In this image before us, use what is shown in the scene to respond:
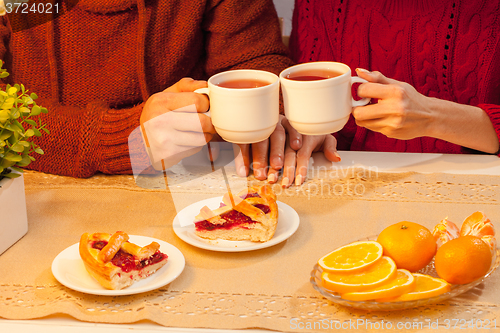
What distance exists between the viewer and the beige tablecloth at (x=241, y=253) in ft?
2.11

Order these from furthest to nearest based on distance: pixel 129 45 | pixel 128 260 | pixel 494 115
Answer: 1. pixel 129 45
2. pixel 494 115
3. pixel 128 260

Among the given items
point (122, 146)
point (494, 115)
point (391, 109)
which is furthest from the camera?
point (494, 115)

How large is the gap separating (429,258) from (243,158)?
566 mm

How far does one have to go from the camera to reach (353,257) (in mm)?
701

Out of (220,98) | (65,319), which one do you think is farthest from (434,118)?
(65,319)

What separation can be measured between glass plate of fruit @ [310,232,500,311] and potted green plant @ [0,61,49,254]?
550mm

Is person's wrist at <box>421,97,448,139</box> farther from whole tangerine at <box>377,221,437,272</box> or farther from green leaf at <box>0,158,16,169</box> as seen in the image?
green leaf at <box>0,158,16,169</box>

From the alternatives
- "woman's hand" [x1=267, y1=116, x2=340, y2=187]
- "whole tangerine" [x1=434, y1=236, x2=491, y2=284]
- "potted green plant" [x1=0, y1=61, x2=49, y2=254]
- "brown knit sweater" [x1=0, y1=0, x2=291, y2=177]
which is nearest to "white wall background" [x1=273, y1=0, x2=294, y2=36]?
"brown knit sweater" [x1=0, y1=0, x2=291, y2=177]

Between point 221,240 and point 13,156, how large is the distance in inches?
15.7

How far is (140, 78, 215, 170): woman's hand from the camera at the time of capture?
0.98 meters

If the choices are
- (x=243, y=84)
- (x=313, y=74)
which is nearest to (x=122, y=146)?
(x=243, y=84)

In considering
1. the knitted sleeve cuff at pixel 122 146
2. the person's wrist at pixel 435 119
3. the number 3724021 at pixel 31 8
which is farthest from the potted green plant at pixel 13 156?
the person's wrist at pixel 435 119
